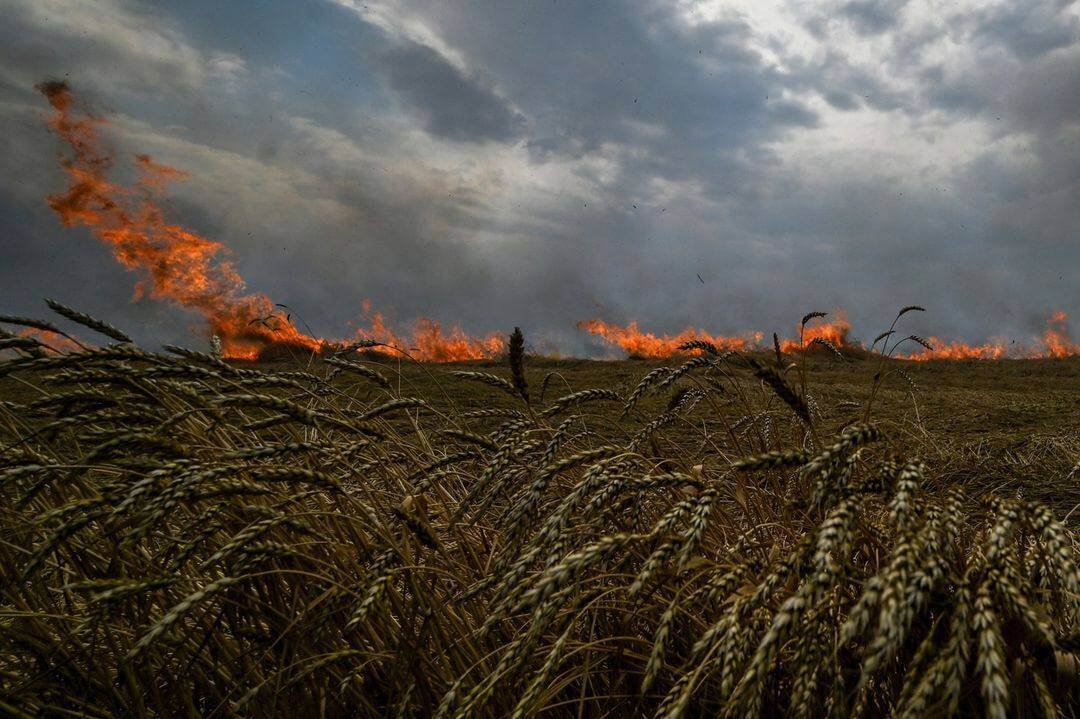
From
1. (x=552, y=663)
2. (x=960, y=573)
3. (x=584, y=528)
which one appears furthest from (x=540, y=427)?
(x=960, y=573)

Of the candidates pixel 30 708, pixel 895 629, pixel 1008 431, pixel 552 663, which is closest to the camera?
pixel 895 629

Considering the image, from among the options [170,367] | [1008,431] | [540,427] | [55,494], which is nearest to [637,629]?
[540,427]

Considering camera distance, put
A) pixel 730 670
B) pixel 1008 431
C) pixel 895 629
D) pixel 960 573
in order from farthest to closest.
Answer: pixel 1008 431 < pixel 960 573 < pixel 730 670 < pixel 895 629

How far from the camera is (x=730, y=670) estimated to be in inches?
43.9

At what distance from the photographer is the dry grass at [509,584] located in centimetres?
116

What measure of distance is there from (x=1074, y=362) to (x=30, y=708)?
20.1 m

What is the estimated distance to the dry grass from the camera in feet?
3.82

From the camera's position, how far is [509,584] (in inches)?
51.3

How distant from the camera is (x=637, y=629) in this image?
2230mm

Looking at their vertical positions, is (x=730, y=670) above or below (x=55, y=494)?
above

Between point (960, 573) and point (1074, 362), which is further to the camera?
point (1074, 362)

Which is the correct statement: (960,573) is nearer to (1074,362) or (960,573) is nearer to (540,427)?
(540,427)

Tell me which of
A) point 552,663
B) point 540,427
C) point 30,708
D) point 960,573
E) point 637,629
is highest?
point 540,427

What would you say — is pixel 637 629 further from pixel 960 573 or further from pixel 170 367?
pixel 170 367
